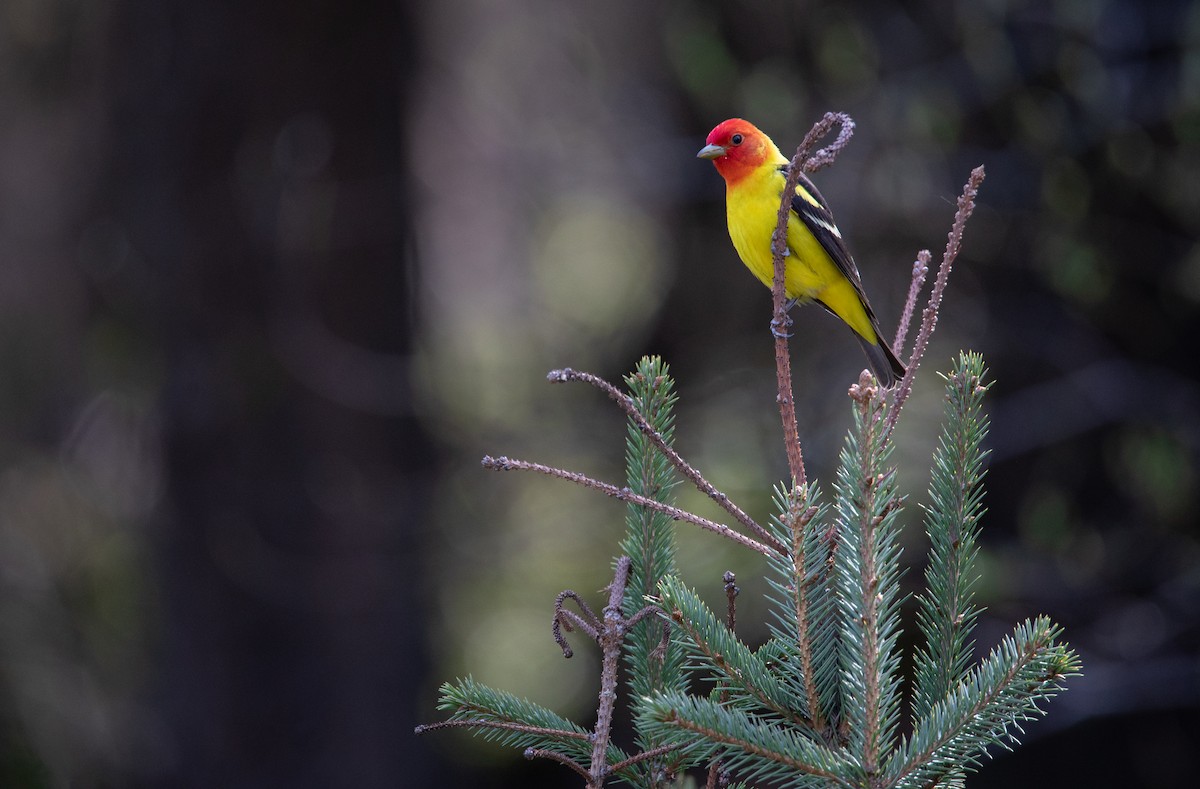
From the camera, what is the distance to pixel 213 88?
233 inches

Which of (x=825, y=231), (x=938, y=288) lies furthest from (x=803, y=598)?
(x=825, y=231)

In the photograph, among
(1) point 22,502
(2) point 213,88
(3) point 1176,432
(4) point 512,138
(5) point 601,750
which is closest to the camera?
(5) point 601,750

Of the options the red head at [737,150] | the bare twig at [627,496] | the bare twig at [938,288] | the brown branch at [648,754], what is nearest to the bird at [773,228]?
the red head at [737,150]

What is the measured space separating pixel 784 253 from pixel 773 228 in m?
1.42

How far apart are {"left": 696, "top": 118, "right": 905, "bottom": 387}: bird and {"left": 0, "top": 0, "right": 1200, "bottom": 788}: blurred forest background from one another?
130 cm

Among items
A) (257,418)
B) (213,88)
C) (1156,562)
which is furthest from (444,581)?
(1156,562)

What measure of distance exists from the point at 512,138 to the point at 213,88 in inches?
110

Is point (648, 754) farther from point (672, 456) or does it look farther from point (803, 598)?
point (672, 456)

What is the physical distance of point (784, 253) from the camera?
5.77 feet

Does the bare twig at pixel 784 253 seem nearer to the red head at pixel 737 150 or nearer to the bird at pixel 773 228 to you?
the bird at pixel 773 228

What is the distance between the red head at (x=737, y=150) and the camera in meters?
3.33

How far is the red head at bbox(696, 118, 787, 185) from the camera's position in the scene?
131 inches

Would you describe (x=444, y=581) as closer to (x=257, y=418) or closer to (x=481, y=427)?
(x=481, y=427)

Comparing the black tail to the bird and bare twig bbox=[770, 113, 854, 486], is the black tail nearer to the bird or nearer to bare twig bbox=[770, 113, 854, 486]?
the bird
